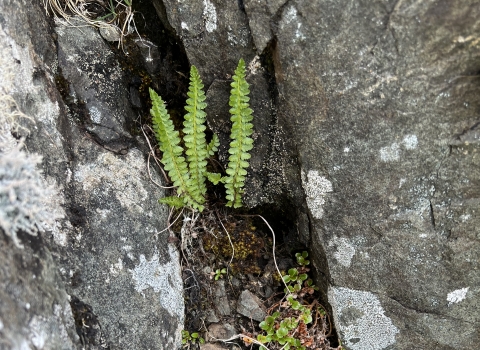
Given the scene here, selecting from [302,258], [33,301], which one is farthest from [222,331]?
[33,301]

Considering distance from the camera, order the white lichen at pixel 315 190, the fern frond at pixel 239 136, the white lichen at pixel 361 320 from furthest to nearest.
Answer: the white lichen at pixel 361 320 → the white lichen at pixel 315 190 → the fern frond at pixel 239 136

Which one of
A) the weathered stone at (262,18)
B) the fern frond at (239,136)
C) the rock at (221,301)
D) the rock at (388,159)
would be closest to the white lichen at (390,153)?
the rock at (388,159)

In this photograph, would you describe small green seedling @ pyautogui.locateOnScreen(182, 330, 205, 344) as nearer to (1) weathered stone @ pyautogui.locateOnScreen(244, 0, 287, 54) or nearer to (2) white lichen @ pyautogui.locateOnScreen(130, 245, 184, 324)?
(2) white lichen @ pyautogui.locateOnScreen(130, 245, 184, 324)

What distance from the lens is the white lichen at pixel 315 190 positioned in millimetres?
3135

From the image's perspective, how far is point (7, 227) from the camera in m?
2.20

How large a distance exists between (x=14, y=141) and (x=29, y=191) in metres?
0.47

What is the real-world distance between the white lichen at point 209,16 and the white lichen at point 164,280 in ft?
5.33

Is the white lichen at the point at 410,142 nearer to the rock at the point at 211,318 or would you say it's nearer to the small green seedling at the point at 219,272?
the small green seedling at the point at 219,272

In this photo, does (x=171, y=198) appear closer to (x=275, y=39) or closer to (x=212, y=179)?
(x=212, y=179)

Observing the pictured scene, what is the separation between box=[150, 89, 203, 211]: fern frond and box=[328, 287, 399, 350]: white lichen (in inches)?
51.8

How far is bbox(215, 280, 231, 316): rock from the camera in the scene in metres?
3.56

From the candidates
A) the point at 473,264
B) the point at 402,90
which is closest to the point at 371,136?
the point at 402,90

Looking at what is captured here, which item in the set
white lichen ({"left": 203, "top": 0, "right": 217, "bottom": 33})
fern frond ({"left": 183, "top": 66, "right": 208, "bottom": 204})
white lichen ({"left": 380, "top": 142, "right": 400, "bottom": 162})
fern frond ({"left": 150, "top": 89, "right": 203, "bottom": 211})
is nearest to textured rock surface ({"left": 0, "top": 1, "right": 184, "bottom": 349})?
fern frond ({"left": 150, "top": 89, "right": 203, "bottom": 211})

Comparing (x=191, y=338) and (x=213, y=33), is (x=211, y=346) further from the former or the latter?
(x=213, y=33)
